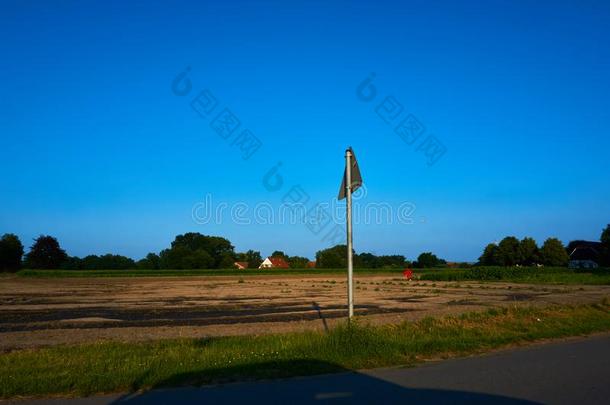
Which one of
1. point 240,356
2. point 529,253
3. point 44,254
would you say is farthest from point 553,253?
point 240,356

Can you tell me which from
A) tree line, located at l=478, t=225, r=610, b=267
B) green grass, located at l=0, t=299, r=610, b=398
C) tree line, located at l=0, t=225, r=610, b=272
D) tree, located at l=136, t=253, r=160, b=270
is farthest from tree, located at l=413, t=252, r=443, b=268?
green grass, located at l=0, t=299, r=610, b=398

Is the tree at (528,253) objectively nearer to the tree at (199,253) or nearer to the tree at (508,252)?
the tree at (508,252)

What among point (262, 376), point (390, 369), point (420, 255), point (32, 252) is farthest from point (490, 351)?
point (420, 255)

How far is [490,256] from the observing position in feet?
403

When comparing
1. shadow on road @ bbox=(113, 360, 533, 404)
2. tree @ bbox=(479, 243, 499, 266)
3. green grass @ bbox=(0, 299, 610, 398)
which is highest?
tree @ bbox=(479, 243, 499, 266)

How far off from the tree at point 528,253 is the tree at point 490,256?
537 centimetres

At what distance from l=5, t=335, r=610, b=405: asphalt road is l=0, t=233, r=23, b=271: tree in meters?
109

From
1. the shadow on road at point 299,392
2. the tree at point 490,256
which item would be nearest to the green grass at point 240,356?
the shadow on road at point 299,392

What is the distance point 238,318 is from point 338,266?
117 meters

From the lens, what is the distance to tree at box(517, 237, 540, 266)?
114 metres

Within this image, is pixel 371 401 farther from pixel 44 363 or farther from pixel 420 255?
pixel 420 255

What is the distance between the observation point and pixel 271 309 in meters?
25.4

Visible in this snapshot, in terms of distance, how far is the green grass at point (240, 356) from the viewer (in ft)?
26.3

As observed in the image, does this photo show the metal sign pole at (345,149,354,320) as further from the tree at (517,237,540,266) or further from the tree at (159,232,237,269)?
the tree at (159,232,237,269)
